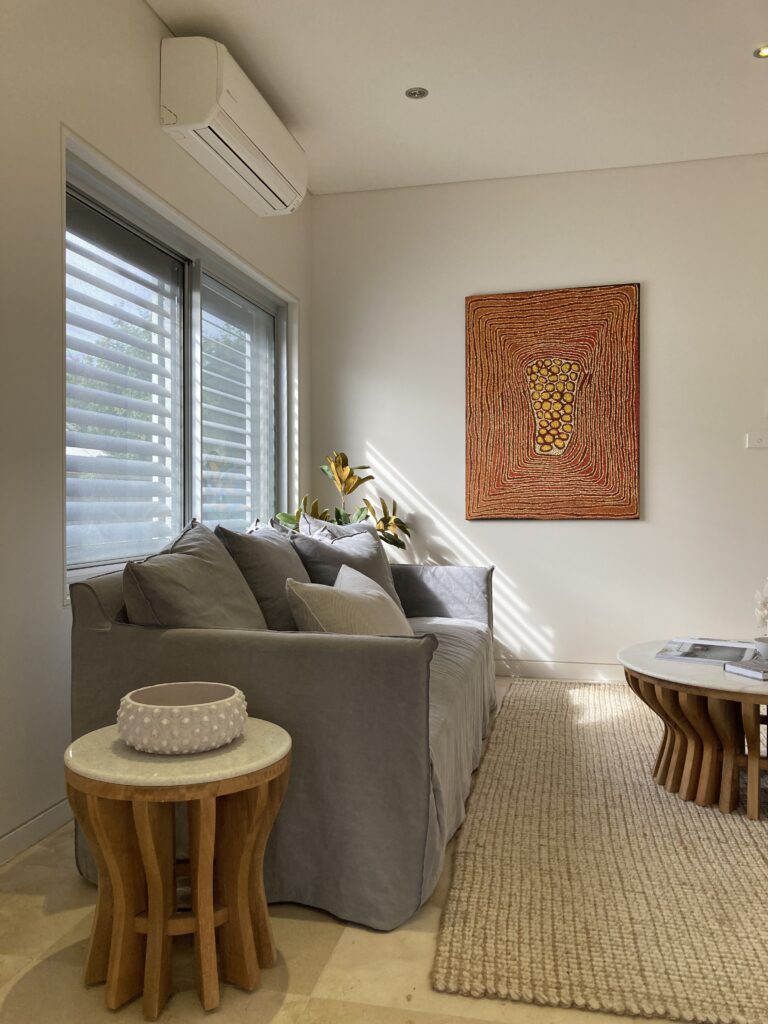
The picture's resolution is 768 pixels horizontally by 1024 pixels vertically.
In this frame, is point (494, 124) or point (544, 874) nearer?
point (544, 874)

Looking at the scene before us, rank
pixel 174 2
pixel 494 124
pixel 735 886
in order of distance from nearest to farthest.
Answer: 1. pixel 735 886
2. pixel 174 2
3. pixel 494 124

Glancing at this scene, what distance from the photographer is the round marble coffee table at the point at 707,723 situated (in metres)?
2.39

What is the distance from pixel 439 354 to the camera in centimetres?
456

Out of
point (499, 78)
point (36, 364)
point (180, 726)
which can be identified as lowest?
point (180, 726)

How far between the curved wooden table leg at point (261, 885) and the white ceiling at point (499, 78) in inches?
106

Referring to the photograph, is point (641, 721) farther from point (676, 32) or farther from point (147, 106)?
point (147, 106)

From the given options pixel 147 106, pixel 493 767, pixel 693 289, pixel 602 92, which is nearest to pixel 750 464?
pixel 693 289

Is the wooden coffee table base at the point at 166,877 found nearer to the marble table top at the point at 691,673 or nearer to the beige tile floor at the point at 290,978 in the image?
the beige tile floor at the point at 290,978

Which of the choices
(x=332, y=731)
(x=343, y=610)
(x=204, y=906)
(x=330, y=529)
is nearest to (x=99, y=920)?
(x=204, y=906)

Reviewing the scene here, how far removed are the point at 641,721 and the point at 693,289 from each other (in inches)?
88.2

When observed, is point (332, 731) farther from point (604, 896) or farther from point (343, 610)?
point (604, 896)

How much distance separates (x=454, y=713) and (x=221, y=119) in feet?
7.60

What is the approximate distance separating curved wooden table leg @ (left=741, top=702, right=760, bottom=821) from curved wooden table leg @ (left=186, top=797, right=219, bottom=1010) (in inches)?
63.6

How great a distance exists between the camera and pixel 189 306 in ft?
11.5
